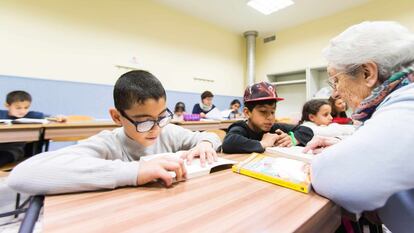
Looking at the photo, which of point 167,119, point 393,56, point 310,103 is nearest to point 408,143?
point 393,56

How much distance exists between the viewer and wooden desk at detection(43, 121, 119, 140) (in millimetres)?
1867

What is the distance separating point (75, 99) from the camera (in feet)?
10.3

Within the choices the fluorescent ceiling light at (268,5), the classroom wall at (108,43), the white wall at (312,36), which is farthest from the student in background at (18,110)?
the white wall at (312,36)

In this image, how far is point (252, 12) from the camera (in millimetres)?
4133

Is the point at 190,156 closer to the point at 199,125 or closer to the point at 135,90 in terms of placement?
the point at 135,90

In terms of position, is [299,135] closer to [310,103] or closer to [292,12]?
[310,103]

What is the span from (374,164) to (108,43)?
12.4 ft

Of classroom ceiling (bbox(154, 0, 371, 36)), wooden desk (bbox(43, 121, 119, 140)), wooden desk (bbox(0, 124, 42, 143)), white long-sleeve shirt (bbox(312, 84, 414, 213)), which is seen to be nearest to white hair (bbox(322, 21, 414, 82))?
white long-sleeve shirt (bbox(312, 84, 414, 213))

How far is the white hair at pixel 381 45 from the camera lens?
2.06 ft

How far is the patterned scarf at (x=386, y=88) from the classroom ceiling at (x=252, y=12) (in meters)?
Result: 3.63

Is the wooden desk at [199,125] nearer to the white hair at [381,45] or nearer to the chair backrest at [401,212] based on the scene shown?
the white hair at [381,45]

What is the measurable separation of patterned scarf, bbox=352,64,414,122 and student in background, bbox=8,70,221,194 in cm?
51

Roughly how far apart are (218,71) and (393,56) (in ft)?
14.6

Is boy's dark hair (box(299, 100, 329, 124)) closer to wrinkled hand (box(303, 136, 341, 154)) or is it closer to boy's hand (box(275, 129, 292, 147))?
boy's hand (box(275, 129, 292, 147))
